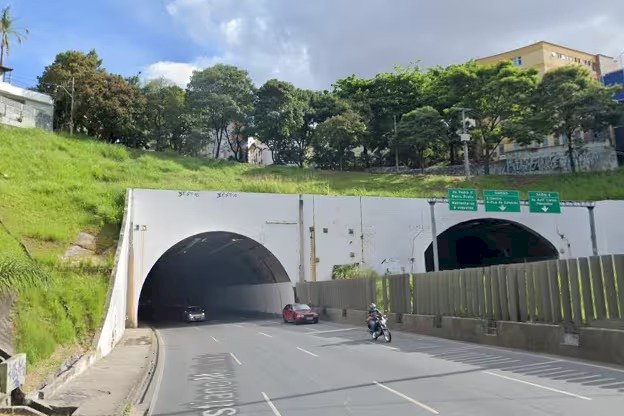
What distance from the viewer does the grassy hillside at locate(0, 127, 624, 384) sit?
17469 millimetres

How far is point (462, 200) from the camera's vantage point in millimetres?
33719

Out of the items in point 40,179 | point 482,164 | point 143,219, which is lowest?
point 143,219

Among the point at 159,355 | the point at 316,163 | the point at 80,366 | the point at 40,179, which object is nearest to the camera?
the point at 80,366

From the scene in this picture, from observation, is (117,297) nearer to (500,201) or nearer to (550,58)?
(500,201)

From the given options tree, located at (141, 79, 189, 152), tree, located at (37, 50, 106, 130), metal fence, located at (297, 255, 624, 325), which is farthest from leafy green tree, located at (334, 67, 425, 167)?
metal fence, located at (297, 255, 624, 325)

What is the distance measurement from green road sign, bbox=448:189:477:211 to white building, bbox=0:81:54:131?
4069 cm

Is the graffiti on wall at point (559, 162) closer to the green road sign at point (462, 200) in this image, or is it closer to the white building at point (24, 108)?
the green road sign at point (462, 200)

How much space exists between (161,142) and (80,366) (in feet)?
181

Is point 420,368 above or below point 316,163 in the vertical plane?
below

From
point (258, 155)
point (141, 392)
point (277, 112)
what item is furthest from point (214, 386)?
point (258, 155)

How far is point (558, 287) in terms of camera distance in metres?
14.3

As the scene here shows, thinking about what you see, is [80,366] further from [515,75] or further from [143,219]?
[515,75]

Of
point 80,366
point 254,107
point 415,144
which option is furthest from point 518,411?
point 254,107

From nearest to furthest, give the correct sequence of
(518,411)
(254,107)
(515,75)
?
(518,411) → (515,75) → (254,107)
